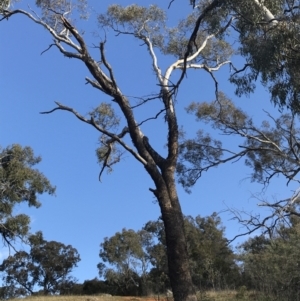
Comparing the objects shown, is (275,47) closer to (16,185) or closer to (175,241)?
(175,241)

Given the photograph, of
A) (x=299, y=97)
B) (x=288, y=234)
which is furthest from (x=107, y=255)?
(x=299, y=97)

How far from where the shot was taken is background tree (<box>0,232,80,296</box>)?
26.8 meters

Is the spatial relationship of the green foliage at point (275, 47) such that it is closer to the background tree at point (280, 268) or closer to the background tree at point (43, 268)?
the background tree at point (280, 268)

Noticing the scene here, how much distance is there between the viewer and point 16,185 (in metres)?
16.8

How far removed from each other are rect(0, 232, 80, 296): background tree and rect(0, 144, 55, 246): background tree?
10.1 m

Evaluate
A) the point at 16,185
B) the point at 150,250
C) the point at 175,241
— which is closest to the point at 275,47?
the point at 175,241

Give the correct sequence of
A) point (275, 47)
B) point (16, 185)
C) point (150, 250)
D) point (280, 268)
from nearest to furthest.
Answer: point (275, 47) → point (280, 268) → point (16, 185) → point (150, 250)

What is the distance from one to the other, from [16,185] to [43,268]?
12101 millimetres

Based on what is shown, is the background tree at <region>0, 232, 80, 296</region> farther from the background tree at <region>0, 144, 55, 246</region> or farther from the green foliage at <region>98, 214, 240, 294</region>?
the background tree at <region>0, 144, 55, 246</region>

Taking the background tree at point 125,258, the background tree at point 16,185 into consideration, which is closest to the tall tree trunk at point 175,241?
the background tree at point 16,185

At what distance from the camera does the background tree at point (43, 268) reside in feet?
88.0

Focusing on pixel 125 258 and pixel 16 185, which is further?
pixel 125 258

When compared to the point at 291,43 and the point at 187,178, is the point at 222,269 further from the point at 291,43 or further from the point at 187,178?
the point at 291,43

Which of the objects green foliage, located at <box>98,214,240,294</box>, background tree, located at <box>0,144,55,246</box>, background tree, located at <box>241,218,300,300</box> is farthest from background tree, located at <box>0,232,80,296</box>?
background tree, located at <box>241,218,300,300</box>
